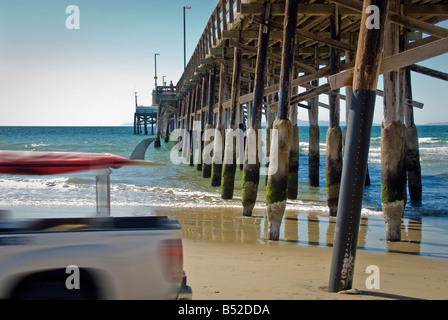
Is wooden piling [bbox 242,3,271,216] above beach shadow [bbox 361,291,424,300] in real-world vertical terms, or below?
above

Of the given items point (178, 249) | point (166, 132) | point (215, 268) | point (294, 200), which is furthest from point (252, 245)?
point (166, 132)

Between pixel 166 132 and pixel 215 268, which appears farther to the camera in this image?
pixel 166 132

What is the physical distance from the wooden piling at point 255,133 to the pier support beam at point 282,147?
1935 mm

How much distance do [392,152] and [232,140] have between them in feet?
20.1

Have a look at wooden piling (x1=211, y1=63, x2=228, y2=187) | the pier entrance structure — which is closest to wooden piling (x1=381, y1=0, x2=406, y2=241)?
wooden piling (x1=211, y1=63, x2=228, y2=187)

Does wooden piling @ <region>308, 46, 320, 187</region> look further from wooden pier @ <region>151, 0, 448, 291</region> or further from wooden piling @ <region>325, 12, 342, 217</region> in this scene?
wooden piling @ <region>325, 12, 342, 217</region>

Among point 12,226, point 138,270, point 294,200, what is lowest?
point 294,200

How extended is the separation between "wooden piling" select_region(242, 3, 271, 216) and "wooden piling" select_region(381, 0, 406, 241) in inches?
117

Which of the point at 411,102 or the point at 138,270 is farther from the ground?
the point at 411,102

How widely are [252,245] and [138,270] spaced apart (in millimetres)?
5001

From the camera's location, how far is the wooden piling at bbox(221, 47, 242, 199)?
1308 centimetres

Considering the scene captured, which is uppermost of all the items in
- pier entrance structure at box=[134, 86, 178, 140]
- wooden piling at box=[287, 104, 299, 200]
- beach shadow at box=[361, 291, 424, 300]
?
pier entrance structure at box=[134, 86, 178, 140]
